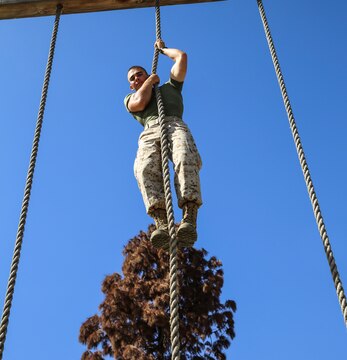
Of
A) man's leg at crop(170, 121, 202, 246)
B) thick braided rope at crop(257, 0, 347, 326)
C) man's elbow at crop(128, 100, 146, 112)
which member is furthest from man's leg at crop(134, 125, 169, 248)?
thick braided rope at crop(257, 0, 347, 326)

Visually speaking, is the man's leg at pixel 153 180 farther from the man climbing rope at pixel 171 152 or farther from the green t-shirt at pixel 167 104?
the green t-shirt at pixel 167 104

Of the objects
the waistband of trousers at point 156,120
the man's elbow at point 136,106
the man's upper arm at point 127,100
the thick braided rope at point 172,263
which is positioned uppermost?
the man's upper arm at point 127,100

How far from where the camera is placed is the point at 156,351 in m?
10.3

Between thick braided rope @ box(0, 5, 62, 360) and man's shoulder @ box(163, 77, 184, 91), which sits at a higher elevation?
man's shoulder @ box(163, 77, 184, 91)

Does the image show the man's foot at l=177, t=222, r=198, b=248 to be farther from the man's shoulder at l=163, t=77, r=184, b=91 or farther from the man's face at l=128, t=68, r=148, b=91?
the man's face at l=128, t=68, r=148, b=91

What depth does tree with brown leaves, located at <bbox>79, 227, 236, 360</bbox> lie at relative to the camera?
10438mm

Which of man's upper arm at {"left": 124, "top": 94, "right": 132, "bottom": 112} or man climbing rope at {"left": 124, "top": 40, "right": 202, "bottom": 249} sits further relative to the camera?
man's upper arm at {"left": 124, "top": 94, "right": 132, "bottom": 112}

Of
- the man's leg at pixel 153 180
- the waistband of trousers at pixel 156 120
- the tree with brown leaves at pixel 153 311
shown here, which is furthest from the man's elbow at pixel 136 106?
the tree with brown leaves at pixel 153 311

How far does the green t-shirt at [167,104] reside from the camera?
344 centimetres

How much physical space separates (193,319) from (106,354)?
218 centimetres

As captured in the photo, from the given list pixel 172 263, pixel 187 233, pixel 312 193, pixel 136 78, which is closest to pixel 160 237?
pixel 187 233

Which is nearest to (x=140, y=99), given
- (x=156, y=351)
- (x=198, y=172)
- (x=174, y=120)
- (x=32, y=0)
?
(x=174, y=120)

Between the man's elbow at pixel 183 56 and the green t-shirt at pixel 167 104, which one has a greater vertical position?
the man's elbow at pixel 183 56

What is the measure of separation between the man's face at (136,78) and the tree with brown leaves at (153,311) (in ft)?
24.8
